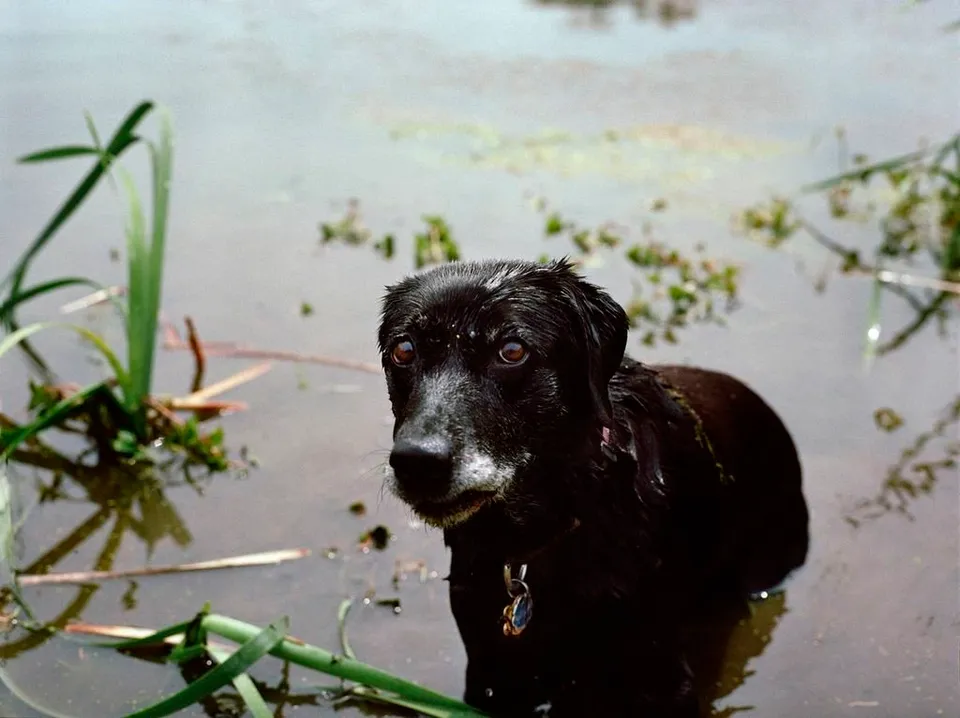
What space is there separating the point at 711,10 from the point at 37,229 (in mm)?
6596

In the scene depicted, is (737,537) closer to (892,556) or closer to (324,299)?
(892,556)

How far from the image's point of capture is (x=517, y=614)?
8.18 ft

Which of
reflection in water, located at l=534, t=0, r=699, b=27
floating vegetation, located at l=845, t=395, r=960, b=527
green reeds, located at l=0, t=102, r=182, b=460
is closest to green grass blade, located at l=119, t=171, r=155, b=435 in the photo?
green reeds, located at l=0, t=102, r=182, b=460

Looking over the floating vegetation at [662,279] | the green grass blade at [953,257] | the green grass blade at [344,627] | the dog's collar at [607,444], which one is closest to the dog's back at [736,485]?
the dog's collar at [607,444]

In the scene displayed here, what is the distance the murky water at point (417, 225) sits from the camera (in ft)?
10.9

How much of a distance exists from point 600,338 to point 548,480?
1.17 ft

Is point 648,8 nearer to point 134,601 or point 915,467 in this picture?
point 915,467

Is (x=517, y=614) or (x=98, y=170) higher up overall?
(x=98, y=170)

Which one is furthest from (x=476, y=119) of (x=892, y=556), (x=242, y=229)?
(x=892, y=556)

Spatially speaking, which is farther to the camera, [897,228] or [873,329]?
[897,228]

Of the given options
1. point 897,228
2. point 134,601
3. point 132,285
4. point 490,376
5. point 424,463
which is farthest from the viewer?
point 897,228

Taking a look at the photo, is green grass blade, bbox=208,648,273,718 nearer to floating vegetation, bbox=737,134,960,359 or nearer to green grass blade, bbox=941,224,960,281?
floating vegetation, bbox=737,134,960,359

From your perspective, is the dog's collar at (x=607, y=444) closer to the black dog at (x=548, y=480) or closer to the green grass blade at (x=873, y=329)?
the black dog at (x=548, y=480)

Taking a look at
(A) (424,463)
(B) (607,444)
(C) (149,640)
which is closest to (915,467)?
(B) (607,444)
